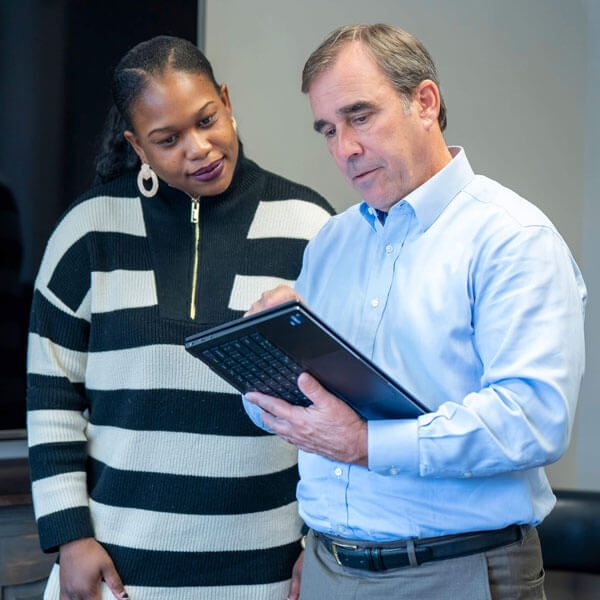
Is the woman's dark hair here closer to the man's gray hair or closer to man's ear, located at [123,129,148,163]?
man's ear, located at [123,129,148,163]

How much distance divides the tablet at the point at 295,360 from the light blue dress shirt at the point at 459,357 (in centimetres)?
4

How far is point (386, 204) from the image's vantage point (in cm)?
126

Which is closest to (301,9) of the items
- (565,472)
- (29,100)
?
(29,100)

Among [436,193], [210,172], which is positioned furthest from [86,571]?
[436,193]

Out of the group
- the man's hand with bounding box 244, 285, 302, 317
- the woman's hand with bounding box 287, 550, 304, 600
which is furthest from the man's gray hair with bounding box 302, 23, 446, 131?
the woman's hand with bounding box 287, 550, 304, 600

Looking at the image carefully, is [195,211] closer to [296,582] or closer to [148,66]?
[148,66]

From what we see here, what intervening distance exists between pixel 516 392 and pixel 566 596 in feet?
4.87

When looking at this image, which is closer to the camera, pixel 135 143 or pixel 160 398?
pixel 160 398

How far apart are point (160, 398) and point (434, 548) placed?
0.62 meters

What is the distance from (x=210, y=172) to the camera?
1587 millimetres

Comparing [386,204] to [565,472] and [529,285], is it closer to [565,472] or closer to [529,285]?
[529,285]

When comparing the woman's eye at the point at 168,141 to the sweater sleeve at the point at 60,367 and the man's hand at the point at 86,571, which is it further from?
the man's hand at the point at 86,571

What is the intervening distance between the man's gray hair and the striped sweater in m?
0.48

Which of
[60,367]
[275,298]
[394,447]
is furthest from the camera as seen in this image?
[60,367]
